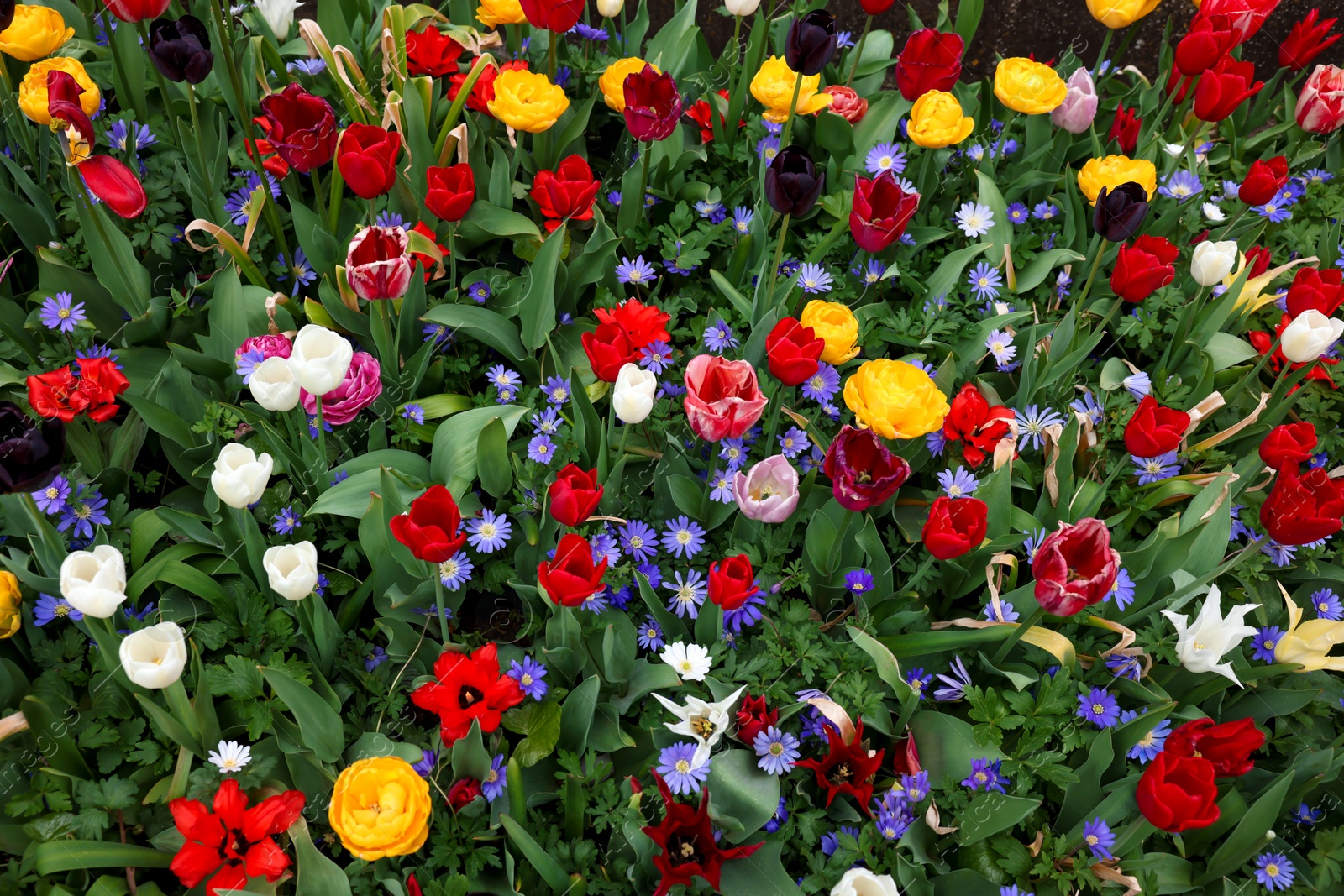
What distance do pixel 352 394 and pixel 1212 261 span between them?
172 cm

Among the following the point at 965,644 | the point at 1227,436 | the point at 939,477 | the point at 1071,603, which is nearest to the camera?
the point at 1071,603

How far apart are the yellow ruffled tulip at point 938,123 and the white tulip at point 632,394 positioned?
0.94 m

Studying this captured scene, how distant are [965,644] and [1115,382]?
2.70ft

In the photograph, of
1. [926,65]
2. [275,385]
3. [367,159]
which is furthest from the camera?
[926,65]

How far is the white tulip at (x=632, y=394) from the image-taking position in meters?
1.52

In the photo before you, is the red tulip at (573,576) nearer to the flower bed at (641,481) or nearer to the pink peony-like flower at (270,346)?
the flower bed at (641,481)

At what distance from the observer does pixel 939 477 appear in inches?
73.2

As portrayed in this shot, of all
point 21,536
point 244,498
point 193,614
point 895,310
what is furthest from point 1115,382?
point 21,536

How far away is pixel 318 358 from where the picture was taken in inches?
58.5

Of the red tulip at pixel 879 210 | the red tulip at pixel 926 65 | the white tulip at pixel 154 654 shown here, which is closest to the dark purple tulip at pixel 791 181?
the red tulip at pixel 879 210

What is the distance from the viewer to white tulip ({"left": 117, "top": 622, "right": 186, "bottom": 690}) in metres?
1.30

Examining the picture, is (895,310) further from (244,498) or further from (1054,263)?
(244,498)

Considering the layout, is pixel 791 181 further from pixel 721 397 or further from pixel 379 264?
pixel 379 264

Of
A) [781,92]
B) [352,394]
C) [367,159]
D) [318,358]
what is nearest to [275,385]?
[318,358]
